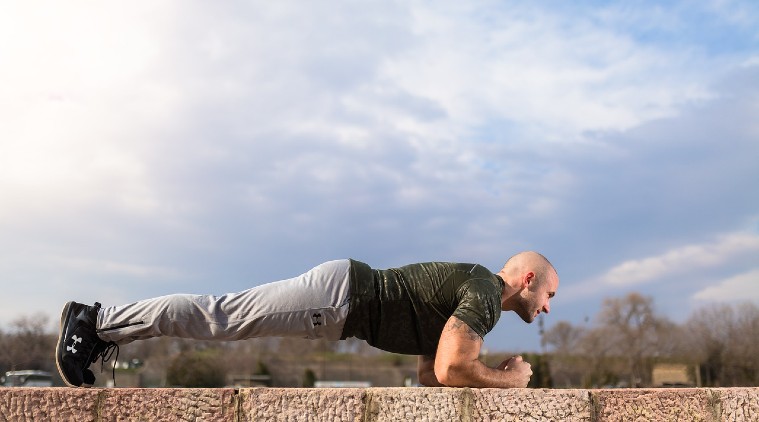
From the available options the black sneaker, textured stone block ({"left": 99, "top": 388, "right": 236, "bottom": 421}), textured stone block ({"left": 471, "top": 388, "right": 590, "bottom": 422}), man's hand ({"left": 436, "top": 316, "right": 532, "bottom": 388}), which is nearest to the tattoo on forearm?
man's hand ({"left": 436, "top": 316, "right": 532, "bottom": 388})

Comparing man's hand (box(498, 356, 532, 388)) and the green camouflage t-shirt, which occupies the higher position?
the green camouflage t-shirt

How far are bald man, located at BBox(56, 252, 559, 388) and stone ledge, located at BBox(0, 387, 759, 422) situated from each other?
14.0 inches

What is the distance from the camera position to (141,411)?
4.28 metres

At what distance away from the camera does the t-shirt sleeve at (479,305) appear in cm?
464

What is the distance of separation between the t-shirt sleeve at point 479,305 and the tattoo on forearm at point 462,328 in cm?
2

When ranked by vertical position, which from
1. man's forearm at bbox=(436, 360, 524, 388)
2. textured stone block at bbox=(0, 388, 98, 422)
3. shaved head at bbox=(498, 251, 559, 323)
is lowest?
textured stone block at bbox=(0, 388, 98, 422)

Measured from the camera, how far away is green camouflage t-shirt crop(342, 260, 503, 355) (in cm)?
491

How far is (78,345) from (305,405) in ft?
5.09

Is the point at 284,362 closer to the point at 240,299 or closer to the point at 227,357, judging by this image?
the point at 227,357

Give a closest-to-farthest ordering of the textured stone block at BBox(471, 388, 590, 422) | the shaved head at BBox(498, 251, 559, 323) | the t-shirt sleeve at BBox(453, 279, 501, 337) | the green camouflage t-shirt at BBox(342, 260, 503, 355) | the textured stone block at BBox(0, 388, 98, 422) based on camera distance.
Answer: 1. the textured stone block at BBox(471, 388, 590, 422)
2. the textured stone block at BBox(0, 388, 98, 422)
3. the t-shirt sleeve at BBox(453, 279, 501, 337)
4. the green camouflage t-shirt at BBox(342, 260, 503, 355)
5. the shaved head at BBox(498, 251, 559, 323)

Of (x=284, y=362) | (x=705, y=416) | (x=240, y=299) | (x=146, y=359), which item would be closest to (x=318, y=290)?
(x=240, y=299)

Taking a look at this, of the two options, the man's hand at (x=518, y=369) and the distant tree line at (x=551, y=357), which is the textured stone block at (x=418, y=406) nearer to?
the man's hand at (x=518, y=369)

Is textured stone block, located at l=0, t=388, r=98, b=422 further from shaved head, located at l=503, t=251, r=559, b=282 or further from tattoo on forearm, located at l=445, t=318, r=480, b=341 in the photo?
shaved head, located at l=503, t=251, r=559, b=282

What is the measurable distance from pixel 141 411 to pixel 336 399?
1057mm
